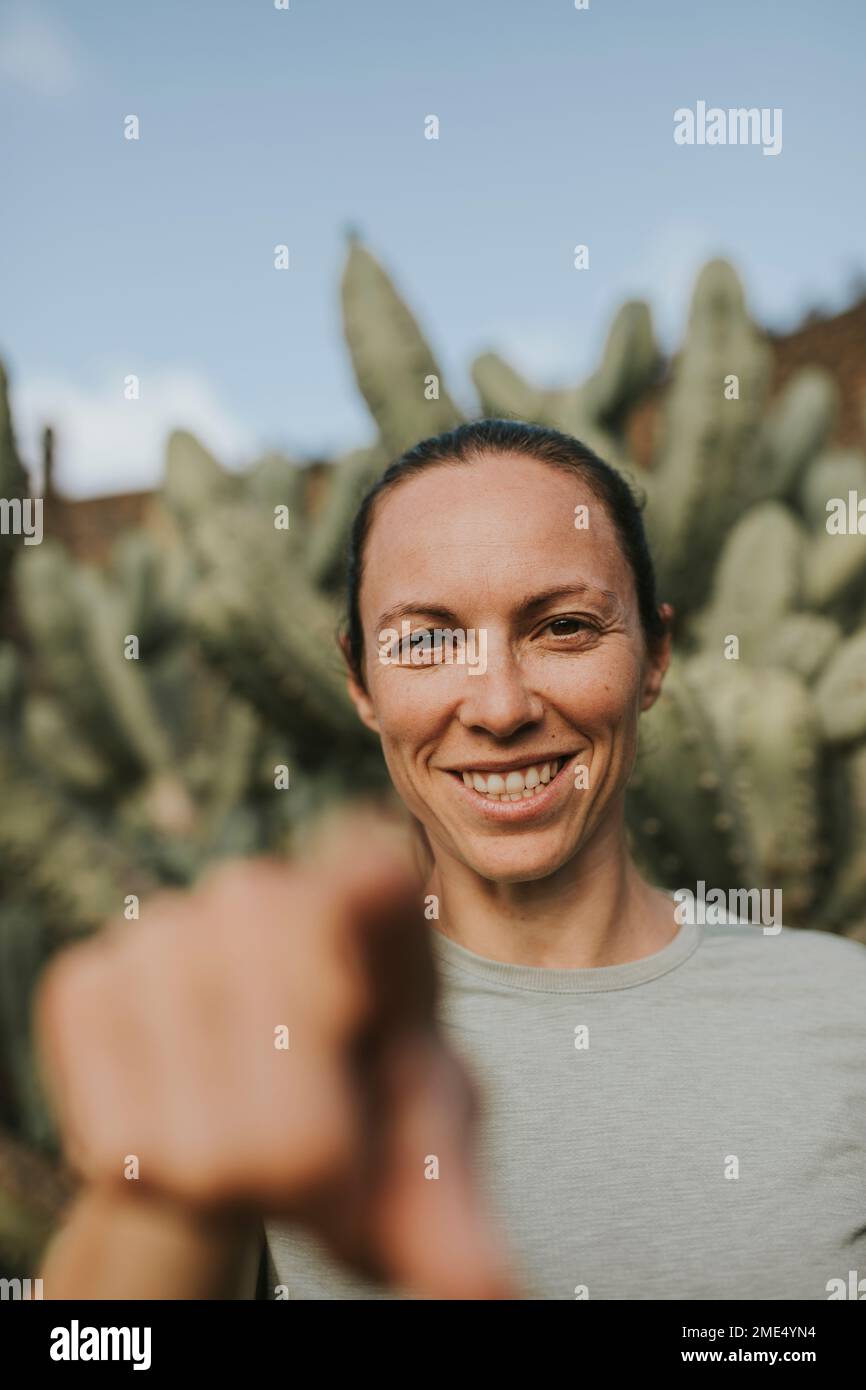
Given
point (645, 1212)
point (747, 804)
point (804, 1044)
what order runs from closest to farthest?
1. point (645, 1212)
2. point (804, 1044)
3. point (747, 804)

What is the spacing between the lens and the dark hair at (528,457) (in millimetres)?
1089

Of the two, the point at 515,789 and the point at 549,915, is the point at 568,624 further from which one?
the point at 549,915

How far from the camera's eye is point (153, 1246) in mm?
420

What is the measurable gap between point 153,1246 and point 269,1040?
13 cm

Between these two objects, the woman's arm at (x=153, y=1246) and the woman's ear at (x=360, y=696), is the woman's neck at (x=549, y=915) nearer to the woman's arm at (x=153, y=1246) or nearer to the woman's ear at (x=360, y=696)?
the woman's ear at (x=360, y=696)

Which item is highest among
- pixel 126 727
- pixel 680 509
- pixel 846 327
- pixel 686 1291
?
pixel 846 327

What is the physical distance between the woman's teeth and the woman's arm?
0.61 metres

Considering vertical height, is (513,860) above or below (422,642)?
below

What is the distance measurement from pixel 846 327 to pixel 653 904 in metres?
9.17

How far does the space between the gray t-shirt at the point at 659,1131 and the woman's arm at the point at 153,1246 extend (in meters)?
0.46

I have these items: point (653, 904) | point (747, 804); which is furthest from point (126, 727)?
point (653, 904)

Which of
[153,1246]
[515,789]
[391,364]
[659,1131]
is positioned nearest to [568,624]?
[515,789]

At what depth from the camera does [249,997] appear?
1.14 feet

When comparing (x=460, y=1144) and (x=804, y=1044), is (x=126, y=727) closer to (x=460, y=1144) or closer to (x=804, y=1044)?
(x=804, y=1044)
